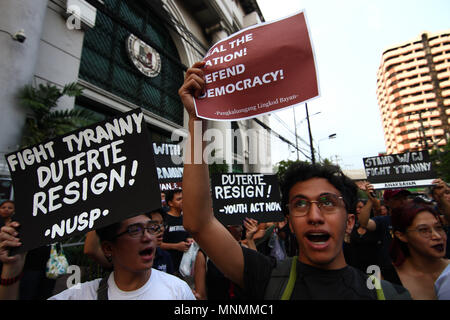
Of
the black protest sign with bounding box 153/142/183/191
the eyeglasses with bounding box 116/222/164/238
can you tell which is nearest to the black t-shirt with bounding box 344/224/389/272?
the eyeglasses with bounding box 116/222/164/238

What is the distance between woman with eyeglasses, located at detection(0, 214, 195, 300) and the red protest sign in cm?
86

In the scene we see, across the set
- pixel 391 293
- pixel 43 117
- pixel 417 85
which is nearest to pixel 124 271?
pixel 391 293

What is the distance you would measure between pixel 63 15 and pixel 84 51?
116cm

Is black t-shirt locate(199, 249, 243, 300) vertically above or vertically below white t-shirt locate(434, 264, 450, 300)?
below

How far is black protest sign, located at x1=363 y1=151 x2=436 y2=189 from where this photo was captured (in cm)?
529

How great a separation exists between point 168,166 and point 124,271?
2.78 metres

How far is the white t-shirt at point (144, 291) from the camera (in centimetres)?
137

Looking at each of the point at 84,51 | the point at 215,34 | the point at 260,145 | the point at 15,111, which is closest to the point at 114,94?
the point at 84,51

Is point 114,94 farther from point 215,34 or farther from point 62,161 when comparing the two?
point 215,34

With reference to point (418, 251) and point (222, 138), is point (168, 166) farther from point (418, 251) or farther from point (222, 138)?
point (222, 138)

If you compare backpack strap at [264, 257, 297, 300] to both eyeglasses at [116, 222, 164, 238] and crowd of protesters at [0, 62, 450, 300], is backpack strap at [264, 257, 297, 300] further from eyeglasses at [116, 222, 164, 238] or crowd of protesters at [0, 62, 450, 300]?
eyeglasses at [116, 222, 164, 238]

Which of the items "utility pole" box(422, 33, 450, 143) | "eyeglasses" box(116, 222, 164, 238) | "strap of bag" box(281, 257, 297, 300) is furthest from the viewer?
"utility pole" box(422, 33, 450, 143)

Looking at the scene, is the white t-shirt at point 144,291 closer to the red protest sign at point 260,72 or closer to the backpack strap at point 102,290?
the backpack strap at point 102,290

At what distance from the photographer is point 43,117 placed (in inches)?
205
